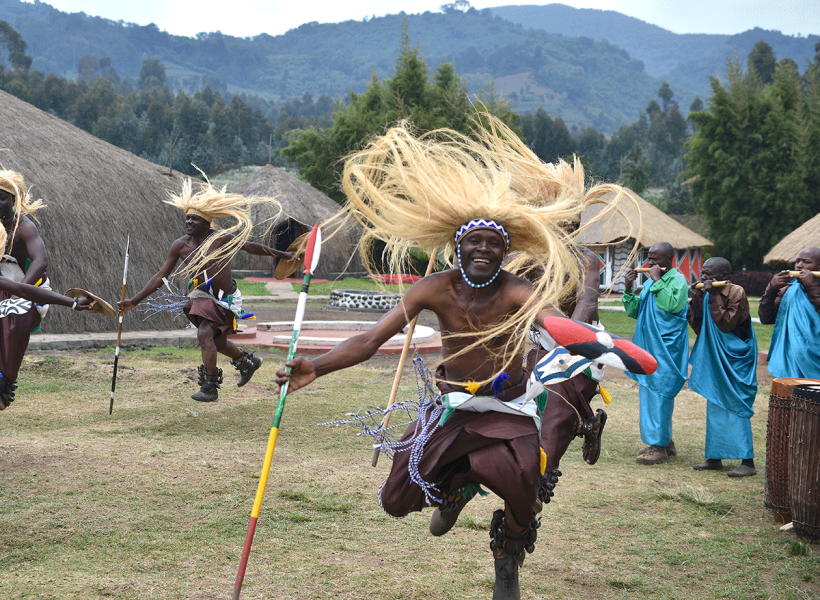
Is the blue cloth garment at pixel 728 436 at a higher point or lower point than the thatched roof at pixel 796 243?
lower

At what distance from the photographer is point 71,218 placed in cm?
1301

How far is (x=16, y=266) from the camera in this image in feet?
19.0

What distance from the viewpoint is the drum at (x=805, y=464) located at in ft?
15.0

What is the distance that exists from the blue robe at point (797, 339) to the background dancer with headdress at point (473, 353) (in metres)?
3.06

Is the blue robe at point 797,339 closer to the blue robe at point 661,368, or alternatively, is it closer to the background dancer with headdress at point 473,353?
the blue robe at point 661,368

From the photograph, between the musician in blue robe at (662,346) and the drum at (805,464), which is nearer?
the drum at (805,464)

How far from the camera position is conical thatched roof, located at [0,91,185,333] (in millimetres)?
12773

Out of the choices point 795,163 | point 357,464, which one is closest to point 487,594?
point 357,464

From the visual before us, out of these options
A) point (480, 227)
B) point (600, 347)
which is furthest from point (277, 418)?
point (600, 347)

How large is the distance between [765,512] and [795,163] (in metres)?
29.9

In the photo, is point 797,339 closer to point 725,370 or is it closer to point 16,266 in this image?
point 725,370

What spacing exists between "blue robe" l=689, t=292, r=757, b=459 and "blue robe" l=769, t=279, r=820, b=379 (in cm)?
26

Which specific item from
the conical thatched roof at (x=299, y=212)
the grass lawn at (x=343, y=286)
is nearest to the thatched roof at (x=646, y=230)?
the grass lawn at (x=343, y=286)

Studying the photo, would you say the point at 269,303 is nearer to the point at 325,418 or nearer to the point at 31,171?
the point at 31,171
